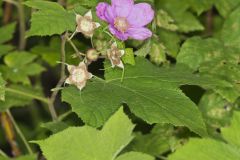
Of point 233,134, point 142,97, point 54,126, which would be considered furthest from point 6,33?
point 233,134

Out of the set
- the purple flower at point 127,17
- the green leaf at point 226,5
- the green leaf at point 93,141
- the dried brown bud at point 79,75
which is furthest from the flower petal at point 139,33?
the green leaf at point 226,5

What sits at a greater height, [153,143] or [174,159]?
[174,159]

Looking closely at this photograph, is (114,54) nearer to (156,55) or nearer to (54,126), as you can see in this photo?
(54,126)

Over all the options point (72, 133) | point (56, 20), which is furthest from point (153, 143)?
point (72, 133)

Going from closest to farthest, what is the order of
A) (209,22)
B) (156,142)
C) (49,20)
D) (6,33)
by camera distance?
(49,20)
(156,142)
(6,33)
(209,22)

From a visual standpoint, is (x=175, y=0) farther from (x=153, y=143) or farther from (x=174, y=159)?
(x=174, y=159)

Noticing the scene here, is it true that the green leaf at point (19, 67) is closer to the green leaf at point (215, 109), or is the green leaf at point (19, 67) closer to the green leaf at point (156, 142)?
the green leaf at point (156, 142)
